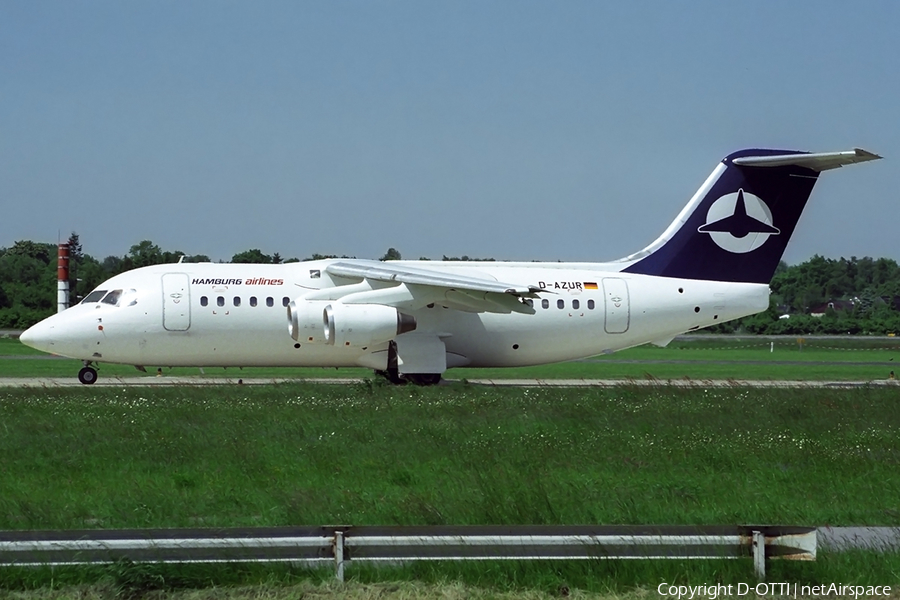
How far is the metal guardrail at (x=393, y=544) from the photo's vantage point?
291 inches

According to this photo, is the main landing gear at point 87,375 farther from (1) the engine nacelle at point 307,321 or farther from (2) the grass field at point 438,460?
(1) the engine nacelle at point 307,321

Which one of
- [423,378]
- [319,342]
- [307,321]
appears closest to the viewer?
[307,321]

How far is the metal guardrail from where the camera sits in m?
7.38

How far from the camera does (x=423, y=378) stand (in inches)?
944

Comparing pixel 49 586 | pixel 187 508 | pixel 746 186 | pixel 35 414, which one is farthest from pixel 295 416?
pixel 746 186

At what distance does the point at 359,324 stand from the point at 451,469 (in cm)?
1049

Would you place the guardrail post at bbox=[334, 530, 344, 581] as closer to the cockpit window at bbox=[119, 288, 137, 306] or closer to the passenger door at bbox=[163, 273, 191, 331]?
the passenger door at bbox=[163, 273, 191, 331]

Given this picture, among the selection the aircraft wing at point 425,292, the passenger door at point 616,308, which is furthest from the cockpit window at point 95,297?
the passenger door at point 616,308

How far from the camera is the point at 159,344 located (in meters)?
23.5

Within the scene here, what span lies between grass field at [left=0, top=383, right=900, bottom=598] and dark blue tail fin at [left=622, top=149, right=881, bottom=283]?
6059 mm

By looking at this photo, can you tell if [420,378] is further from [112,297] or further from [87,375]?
[87,375]

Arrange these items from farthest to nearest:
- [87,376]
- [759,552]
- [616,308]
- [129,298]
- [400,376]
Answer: [616,308]
[87,376]
[400,376]
[129,298]
[759,552]

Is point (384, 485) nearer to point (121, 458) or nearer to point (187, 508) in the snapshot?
point (187, 508)
